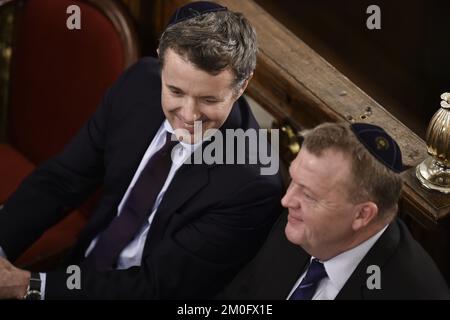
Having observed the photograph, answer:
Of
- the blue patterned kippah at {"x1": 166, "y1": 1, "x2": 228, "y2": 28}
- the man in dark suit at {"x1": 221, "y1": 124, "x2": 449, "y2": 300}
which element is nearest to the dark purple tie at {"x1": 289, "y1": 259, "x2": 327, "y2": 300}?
the man in dark suit at {"x1": 221, "y1": 124, "x2": 449, "y2": 300}

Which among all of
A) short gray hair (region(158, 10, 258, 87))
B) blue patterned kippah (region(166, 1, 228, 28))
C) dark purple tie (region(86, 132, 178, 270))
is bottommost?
dark purple tie (region(86, 132, 178, 270))

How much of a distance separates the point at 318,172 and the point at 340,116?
44 cm

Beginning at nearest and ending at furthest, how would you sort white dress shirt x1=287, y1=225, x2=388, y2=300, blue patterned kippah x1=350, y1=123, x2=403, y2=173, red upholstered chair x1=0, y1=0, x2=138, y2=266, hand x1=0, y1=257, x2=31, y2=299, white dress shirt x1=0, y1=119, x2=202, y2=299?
blue patterned kippah x1=350, y1=123, x2=403, y2=173 → white dress shirt x1=287, y1=225, x2=388, y2=300 → hand x1=0, y1=257, x2=31, y2=299 → white dress shirt x1=0, y1=119, x2=202, y2=299 → red upholstered chair x1=0, y1=0, x2=138, y2=266

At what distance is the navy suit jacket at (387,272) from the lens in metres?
1.93

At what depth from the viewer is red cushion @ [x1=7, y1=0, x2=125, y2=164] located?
2.74 metres

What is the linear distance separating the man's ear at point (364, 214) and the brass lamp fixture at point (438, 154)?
31 centimetres

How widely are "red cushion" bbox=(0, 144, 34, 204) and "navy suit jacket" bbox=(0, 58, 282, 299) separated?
0.32 m

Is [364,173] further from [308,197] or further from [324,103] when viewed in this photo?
[324,103]

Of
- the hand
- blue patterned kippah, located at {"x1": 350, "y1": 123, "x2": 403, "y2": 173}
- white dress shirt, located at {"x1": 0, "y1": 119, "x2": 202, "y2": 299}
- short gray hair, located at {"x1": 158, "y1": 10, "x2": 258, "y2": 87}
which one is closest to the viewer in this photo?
blue patterned kippah, located at {"x1": 350, "y1": 123, "x2": 403, "y2": 173}

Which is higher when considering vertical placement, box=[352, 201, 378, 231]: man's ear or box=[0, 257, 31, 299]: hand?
box=[352, 201, 378, 231]: man's ear

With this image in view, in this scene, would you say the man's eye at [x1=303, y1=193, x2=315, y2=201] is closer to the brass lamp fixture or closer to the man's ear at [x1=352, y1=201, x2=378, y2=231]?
the man's ear at [x1=352, y1=201, x2=378, y2=231]

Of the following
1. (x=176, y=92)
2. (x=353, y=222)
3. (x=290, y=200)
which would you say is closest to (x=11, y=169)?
(x=176, y=92)

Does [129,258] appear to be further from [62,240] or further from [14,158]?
[14,158]

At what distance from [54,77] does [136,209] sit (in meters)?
0.67
